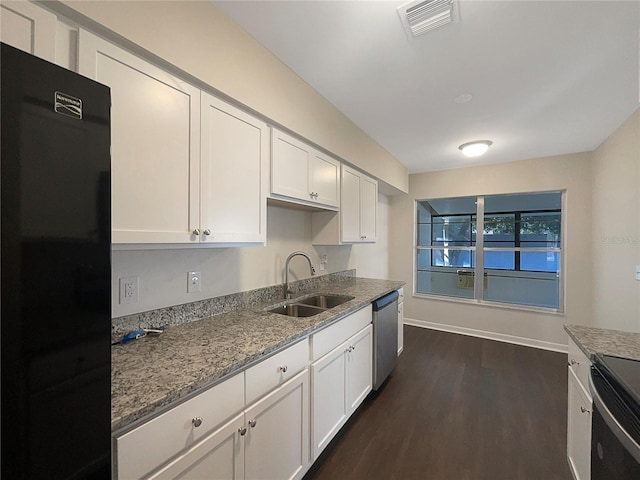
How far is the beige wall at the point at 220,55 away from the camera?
1.07m

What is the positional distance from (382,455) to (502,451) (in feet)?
2.82

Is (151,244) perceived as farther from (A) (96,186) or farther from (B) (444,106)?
(B) (444,106)

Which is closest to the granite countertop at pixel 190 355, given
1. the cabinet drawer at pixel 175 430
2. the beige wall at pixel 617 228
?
the cabinet drawer at pixel 175 430

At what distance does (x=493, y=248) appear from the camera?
423 cm

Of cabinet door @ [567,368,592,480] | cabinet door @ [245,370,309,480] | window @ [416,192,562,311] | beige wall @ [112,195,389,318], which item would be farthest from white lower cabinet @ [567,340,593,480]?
window @ [416,192,562,311]

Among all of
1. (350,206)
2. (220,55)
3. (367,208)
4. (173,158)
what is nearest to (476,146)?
(367,208)

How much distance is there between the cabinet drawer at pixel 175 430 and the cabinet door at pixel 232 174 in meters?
0.71

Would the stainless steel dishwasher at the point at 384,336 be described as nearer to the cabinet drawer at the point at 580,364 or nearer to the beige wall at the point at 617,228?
the cabinet drawer at the point at 580,364

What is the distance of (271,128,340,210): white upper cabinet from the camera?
185 centimetres

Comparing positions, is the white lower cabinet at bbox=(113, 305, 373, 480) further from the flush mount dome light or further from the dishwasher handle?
the flush mount dome light

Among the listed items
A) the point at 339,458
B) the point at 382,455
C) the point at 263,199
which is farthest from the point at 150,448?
the point at 382,455

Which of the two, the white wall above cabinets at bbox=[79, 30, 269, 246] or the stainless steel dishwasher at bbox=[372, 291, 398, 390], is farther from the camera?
the stainless steel dishwasher at bbox=[372, 291, 398, 390]

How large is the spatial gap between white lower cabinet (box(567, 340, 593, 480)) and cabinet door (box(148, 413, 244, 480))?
64.3 inches

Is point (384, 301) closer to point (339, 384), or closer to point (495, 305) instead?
point (339, 384)
